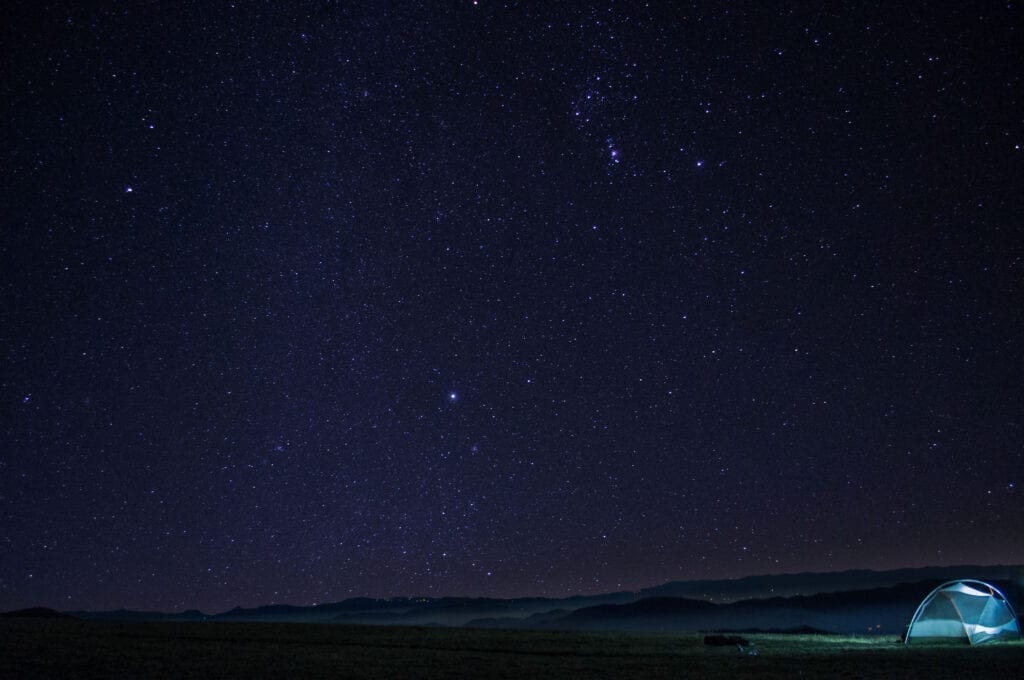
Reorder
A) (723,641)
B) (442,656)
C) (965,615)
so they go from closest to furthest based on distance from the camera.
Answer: (442,656)
(965,615)
(723,641)

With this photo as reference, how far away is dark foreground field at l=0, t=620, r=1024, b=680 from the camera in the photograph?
13102mm

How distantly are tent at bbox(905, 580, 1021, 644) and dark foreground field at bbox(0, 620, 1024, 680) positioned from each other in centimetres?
91

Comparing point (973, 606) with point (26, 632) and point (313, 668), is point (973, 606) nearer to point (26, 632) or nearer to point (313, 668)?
point (313, 668)

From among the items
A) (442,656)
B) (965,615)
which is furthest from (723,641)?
(442,656)

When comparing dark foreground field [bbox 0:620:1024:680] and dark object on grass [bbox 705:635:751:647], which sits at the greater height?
dark foreground field [bbox 0:620:1024:680]

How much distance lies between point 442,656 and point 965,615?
15.9m

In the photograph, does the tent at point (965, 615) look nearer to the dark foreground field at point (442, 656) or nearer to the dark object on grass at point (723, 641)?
the dark foreground field at point (442, 656)

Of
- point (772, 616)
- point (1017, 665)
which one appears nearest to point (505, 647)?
point (1017, 665)

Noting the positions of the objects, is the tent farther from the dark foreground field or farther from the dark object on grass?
the dark object on grass

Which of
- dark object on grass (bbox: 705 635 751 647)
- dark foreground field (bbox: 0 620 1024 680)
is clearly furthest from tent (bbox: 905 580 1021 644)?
dark object on grass (bbox: 705 635 751 647)

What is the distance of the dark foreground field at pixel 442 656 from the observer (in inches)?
516

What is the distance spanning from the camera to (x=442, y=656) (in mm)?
16609

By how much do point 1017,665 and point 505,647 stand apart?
12.2m

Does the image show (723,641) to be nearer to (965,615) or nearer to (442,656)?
(965,615)
